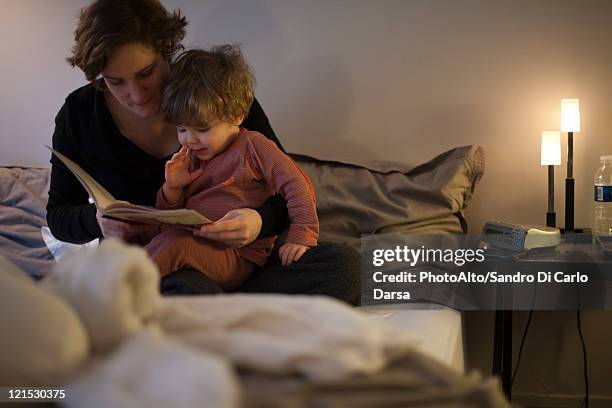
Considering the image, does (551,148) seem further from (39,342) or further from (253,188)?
(39,342)

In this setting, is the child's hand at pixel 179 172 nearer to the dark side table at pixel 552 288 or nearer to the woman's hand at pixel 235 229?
the woman's hand at pixel 235 229

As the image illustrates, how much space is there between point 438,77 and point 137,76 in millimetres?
981

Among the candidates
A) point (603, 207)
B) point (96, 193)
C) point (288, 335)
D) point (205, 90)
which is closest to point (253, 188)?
point (205, 90)

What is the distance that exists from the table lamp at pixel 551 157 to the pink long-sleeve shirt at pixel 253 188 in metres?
0.78

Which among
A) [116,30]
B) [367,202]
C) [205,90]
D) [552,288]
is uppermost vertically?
[116,30]

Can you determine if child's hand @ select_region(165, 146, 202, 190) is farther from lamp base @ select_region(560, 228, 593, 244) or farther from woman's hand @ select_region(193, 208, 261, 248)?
lamp base @ select_region(560, 228, 593, 244)

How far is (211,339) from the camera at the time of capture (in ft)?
1.92

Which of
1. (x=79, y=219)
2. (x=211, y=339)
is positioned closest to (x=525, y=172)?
(x=79, y=219)

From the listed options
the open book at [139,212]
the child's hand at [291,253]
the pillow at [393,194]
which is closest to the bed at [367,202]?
the pillow at [393,194]

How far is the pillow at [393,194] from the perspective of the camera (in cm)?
185

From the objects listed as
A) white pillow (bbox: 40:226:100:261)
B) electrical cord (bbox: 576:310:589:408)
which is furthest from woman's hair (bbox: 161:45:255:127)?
electrical cord (bbox: 576:310:589:408)

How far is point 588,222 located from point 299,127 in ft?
2.95

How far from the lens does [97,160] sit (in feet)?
5.34

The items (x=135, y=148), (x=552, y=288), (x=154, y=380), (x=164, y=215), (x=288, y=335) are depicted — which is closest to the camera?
(x=154, y=380)
